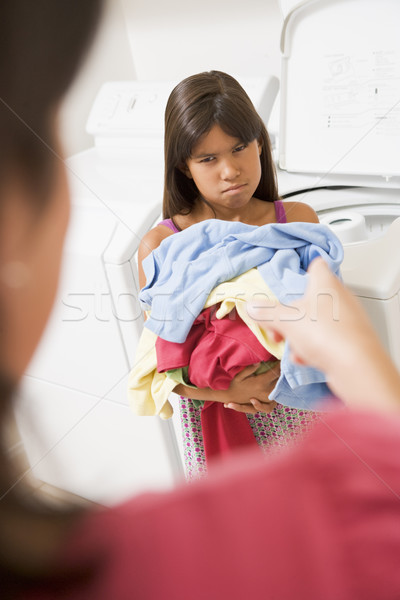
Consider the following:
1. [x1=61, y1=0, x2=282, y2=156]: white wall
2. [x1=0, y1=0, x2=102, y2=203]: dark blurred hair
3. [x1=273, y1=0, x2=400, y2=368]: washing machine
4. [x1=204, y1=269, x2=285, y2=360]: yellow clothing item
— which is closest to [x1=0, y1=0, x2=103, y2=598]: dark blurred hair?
[x1=0, y1=0, x2=102, y2=203]: dark blurred hair

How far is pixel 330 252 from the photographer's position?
416 mm

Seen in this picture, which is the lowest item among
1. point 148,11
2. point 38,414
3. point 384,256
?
point 384,256

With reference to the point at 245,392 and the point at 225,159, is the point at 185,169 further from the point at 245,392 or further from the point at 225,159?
the point at 245,392

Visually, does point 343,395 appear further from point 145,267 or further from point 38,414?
point 145,267

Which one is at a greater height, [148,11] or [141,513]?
[148,11]

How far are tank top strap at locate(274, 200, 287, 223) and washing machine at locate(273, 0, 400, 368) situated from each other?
116 millimetres

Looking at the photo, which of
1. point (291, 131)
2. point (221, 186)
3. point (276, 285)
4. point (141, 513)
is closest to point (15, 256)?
Result: point (141, 513)

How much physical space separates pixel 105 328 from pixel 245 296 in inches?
6.0

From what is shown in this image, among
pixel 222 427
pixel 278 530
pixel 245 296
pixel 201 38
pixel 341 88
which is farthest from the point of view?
pixel 201 38

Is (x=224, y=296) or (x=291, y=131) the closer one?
(x=224, y=296)

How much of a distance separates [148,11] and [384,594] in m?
0.85

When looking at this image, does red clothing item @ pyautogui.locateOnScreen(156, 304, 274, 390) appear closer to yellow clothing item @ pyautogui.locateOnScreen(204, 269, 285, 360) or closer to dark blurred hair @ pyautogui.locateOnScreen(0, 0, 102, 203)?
yellow clothing item @ pyautogui.locateOnScreen(204, 269, 285, 360)

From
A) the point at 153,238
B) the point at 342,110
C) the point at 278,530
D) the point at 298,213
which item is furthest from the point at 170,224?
the point at 278,530

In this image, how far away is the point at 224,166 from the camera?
18.3 inches
